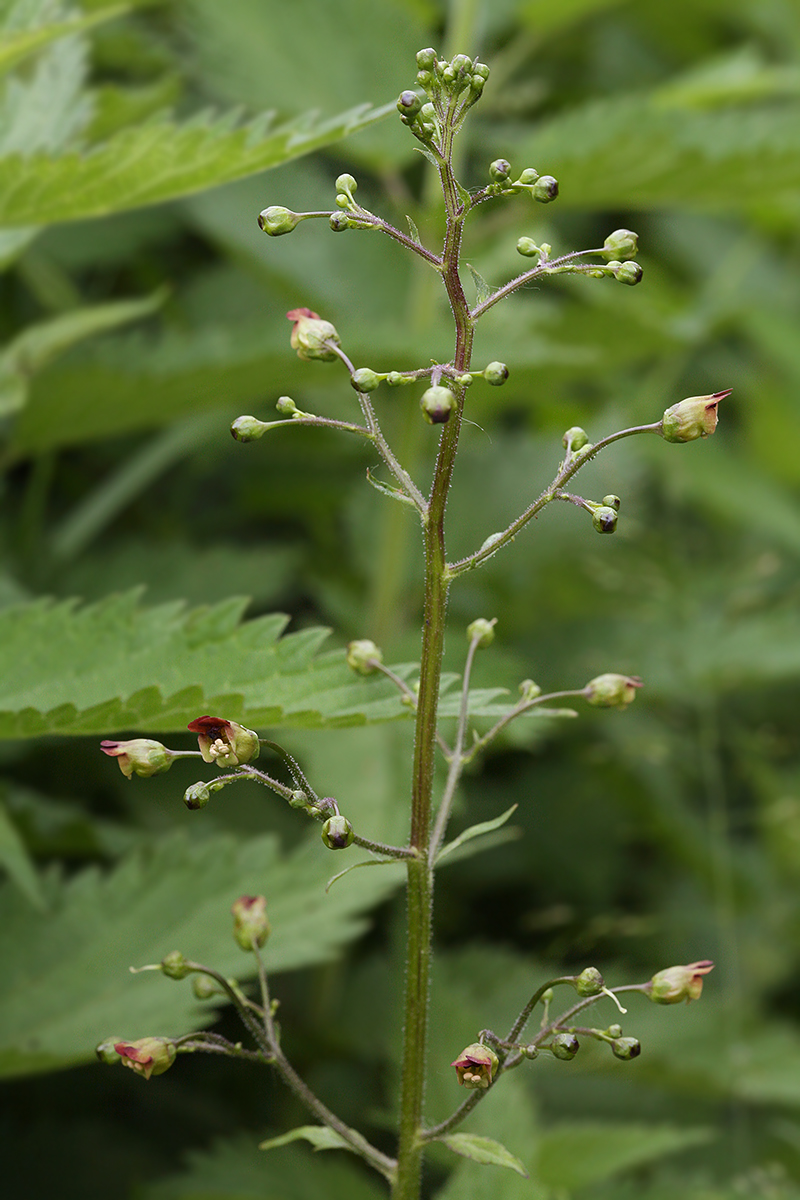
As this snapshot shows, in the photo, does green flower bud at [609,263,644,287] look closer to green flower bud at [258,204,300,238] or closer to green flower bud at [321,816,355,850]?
green flower bud at [258,204,300,238]

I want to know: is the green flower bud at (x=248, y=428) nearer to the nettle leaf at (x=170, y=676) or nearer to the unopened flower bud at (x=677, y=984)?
the nettle leaf at (x=170, y=676)

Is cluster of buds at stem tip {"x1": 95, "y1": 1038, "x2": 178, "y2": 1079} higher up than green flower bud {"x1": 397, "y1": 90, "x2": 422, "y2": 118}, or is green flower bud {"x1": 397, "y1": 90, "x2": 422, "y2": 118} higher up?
green flower bud {"x1": 397, "y1": 90, "x2": 422, "y2": 118}

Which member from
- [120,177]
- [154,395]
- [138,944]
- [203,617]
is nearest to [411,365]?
[154,395]

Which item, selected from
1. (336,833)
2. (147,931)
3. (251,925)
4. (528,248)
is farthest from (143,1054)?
(528,248)

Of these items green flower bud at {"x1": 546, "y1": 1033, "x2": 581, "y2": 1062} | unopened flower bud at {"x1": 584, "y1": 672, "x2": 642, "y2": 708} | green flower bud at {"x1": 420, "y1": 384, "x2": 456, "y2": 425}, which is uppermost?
green flower bud at {"x1": 420, "y1": 384, "x2": 456, "y2": 425}

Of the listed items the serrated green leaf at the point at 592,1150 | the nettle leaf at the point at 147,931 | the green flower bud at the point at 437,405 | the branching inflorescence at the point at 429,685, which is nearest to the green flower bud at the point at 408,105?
the branching inflorescence at the point at 429,685

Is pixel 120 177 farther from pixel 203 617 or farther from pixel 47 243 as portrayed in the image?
pixel 47 243

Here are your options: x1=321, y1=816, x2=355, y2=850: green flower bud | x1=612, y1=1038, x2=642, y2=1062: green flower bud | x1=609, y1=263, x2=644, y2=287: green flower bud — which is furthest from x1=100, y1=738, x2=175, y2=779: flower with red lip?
x1=609, y1=263, x2=644, y2=287: green flower bud
